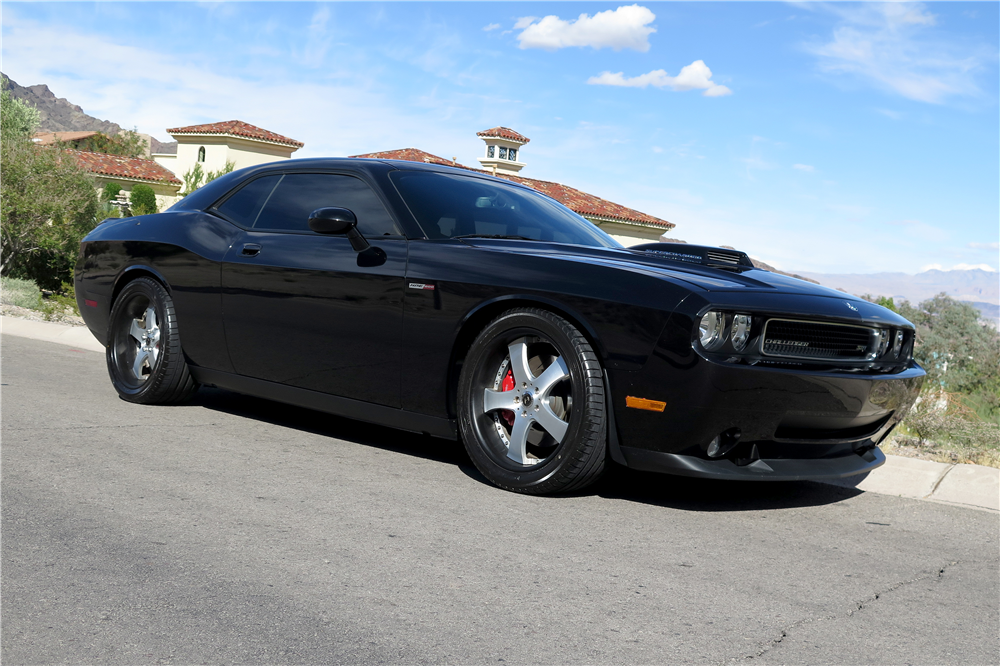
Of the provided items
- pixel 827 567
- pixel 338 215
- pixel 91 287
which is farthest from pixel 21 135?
pixel 827 567

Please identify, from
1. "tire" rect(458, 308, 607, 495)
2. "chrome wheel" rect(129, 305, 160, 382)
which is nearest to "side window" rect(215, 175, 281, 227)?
"chrome wheel" rect(129, 305, 160, 382)

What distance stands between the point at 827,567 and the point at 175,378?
4.04 meters

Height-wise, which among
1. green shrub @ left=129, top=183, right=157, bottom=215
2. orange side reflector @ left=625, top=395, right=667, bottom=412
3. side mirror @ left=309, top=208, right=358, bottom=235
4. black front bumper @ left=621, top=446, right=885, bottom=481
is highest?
green shrub @ left=129, top=183, right=157, bottom=215

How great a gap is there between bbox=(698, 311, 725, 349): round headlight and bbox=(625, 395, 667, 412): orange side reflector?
0.96 ft

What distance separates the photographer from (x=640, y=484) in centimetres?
452

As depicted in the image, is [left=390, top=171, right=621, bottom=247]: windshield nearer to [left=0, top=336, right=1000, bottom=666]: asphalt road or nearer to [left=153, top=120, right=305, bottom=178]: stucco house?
[left=0, top=336, right=1000, bottom=666]: asphalt road

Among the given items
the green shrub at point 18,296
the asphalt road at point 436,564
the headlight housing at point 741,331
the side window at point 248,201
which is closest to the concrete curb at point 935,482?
the asphalt road at point 436,564

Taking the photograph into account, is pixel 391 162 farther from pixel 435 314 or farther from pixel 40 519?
pixel 40 519

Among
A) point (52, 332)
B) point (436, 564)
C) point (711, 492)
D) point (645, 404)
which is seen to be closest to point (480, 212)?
point (645, 404)

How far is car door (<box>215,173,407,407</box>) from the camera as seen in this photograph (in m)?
4.60

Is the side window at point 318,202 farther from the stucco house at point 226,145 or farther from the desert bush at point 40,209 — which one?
the stucco house at point 226,145

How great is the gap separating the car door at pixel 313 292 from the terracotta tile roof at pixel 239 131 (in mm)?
53230

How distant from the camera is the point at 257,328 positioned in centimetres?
515

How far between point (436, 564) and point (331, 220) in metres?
2.09
